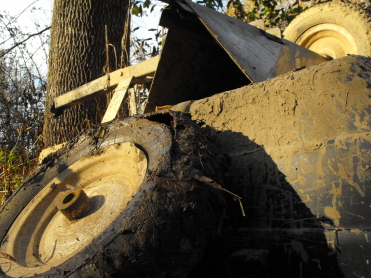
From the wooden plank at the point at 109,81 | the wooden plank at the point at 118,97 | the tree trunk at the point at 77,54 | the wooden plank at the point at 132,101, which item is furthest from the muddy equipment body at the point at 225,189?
the tree trunk at the point at 77,54

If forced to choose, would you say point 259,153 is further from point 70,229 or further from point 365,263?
point 70,229

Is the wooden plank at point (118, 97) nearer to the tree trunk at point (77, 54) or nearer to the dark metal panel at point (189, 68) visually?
the dark metal panel at point (189, 68)

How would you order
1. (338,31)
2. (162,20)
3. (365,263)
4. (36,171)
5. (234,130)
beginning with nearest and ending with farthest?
(365,263)
(234,130)
(36,171)
(162,20)
(338,31)

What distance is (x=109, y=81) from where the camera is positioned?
3.80 meters

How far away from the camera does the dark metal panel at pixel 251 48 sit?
2484mm

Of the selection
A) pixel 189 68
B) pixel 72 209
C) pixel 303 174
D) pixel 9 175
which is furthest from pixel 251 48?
pixel 9 175

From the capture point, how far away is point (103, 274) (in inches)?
52.5

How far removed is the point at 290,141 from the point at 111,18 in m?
4.70

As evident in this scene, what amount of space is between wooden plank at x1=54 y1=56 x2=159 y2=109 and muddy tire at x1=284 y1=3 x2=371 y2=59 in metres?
2.04

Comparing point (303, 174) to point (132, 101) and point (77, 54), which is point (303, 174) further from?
point (77, 54)

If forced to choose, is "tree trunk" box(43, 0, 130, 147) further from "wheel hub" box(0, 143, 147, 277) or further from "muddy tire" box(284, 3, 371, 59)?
"wheel hub" box(0, 143, 147, 277)

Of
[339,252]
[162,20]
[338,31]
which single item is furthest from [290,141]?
[338,31]

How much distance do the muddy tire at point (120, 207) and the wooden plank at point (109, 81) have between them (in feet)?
4.41

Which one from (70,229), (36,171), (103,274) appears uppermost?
(36,171)
